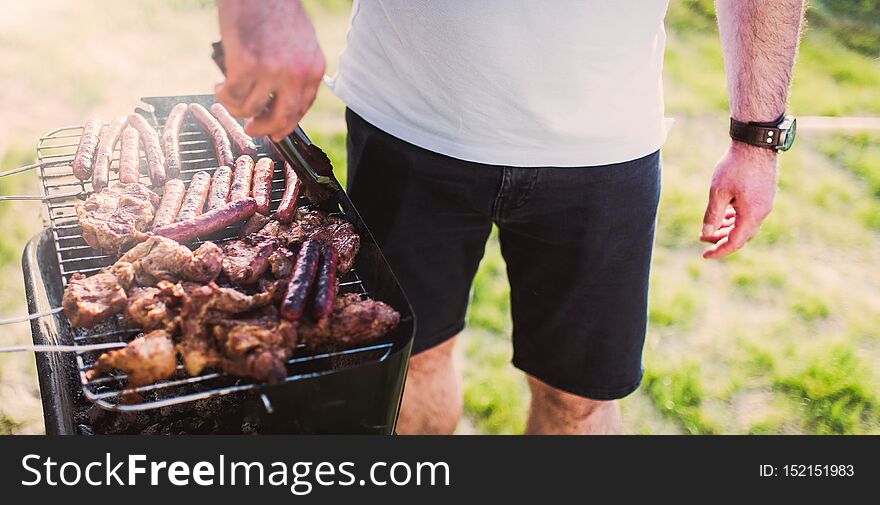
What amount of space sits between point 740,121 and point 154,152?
2.05 meters

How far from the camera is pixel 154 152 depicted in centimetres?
268

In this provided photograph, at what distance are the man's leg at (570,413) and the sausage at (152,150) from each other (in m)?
1.68

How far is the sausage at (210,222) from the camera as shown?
2260 millimetres

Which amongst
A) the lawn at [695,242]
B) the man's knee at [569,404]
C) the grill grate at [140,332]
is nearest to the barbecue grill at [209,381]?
the grill grate at [140,332]

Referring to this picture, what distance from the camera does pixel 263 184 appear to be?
253 centimetres

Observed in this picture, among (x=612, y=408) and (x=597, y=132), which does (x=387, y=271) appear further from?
(x=612, y=408)

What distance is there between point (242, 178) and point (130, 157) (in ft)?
1.38

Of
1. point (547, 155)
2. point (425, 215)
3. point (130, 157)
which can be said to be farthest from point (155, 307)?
point (547, 155)

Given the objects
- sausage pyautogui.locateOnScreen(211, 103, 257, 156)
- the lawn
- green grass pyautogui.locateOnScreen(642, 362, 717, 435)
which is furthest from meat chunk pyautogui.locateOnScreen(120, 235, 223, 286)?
green grass pyautogui.locateOnScreen(642, 362, 717, 435)

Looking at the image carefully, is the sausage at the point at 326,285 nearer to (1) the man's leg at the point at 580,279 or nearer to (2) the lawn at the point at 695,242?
(1) the man's leg at the point at 580,279

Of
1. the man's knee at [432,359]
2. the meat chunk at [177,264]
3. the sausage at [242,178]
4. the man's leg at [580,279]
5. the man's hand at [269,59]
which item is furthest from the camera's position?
the man's knee at [432,359]

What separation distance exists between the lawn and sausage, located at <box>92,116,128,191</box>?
1996 mm

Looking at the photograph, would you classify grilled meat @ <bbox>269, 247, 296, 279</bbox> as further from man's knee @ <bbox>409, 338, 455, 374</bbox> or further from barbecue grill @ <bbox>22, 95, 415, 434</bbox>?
man's knee @ <bbox>409, 338, 455, 374</bbox>

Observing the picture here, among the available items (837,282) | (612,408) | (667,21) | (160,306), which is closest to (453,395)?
(612,408)
